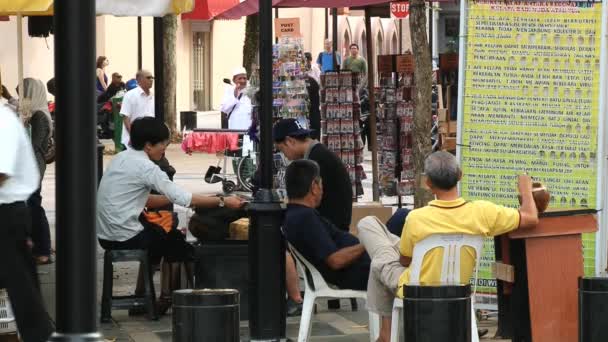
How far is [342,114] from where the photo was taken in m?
15.2

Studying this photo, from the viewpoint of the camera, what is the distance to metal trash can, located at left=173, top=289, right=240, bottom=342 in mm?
6723

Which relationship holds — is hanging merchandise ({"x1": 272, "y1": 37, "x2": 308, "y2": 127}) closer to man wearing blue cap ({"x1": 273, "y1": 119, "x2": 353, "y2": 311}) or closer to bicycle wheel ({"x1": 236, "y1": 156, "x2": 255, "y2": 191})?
bicycle wheel ({"x1": 236, "y1": 156, "x2": 255, "y2": 191})

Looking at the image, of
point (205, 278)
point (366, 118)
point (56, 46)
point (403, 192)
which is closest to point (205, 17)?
point (366, 118)

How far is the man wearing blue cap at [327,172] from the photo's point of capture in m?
9.34

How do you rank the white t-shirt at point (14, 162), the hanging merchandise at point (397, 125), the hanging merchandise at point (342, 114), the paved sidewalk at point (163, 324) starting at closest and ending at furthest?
the white t-shirt at point (14, 162) < the paved sidewalk at point (163, 324) < the hanging merchandise at point (342, 114) < the hanging merchandise at point (397, 125)

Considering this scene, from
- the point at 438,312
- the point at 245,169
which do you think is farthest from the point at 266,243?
the point at 245,169

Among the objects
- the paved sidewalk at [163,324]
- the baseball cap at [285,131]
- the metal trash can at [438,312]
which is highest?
the baseball cap at [285,131]

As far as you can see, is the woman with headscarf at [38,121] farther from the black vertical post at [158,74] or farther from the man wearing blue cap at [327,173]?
the man wearing blue cap at [327,173]

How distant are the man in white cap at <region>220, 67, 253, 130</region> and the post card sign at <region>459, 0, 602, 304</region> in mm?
10624

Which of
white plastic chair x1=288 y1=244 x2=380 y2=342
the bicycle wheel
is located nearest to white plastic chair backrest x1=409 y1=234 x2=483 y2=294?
white plastic chair x1=288 y1=244 x2=380 y2=342

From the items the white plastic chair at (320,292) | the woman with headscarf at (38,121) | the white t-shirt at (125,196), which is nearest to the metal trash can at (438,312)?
the white plastic chair at (320,292)

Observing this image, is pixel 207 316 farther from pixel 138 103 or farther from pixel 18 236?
pixel 138 103

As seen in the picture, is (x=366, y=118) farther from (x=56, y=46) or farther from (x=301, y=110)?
(x=56, y=46)

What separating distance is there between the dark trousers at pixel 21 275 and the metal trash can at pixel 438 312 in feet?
6.50
